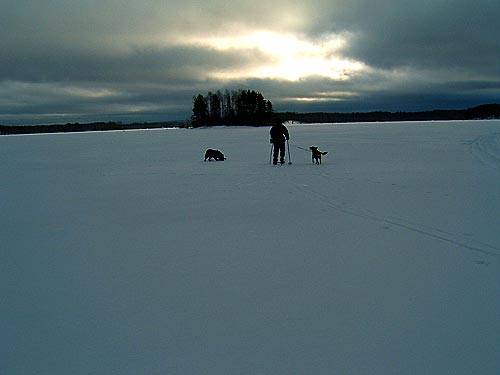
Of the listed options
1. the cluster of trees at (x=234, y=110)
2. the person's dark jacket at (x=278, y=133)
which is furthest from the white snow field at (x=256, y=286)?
the cluster of trees at (x=234, y=110)

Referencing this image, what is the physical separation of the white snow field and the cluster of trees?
250 feet

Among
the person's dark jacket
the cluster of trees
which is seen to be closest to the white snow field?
the person's dark jacket

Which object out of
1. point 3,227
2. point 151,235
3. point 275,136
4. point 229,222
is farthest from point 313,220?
point 275,136

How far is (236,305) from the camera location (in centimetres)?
343

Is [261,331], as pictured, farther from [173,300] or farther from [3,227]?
A: [3,227]

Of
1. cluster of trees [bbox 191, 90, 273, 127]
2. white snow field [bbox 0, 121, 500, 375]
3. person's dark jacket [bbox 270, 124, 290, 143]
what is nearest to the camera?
white snow field [bbox 0, 121, 500, 375]

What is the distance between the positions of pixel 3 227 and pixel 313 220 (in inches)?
194

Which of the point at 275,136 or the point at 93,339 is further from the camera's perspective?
the point at 275,136

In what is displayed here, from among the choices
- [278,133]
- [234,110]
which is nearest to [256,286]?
[278,133]

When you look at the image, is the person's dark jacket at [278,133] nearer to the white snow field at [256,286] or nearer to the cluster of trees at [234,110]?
the white snow field at [256,286]

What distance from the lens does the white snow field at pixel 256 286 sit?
275cm

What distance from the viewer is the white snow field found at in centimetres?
275

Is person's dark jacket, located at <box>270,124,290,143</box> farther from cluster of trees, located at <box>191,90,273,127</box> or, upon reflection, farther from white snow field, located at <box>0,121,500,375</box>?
cluster of trees, located at <box>191,90,273,127</box>

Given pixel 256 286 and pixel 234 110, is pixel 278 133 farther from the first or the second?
pixel 234 110
